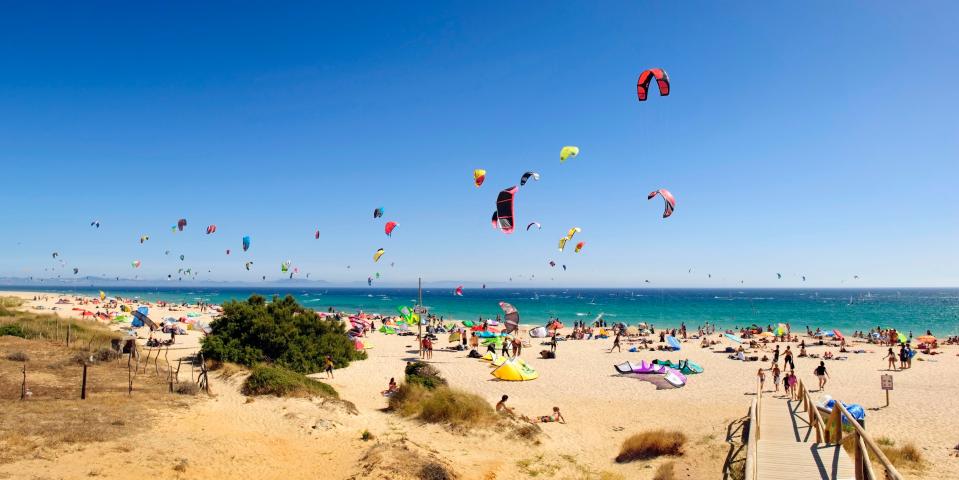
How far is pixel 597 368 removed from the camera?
84.0ft

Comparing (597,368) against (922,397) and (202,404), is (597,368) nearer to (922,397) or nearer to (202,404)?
(922,397)

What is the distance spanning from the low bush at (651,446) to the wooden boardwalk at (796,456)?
1916 millimetres

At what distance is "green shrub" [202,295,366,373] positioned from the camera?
20562mm

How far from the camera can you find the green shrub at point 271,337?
2056cm

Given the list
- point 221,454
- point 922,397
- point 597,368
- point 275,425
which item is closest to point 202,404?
point 275,425

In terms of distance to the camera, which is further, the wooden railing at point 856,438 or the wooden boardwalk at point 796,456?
the wooden boardwalk at point 796,456

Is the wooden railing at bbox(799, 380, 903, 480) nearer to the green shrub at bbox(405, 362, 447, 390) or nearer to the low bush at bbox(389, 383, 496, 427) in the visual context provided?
the low bush at bbox(389, 383, 496, 427)

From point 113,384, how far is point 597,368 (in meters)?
19.7

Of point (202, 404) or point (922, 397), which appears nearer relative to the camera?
point (202, 404)

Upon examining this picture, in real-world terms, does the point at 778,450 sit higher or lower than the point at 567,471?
higher

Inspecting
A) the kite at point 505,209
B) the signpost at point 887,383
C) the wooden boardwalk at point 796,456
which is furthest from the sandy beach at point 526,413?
the kite at point 505,209

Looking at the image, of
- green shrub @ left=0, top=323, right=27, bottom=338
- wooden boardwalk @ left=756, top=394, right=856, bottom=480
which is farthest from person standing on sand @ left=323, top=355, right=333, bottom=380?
green shrub @ left=0, top=323, right=27, bottom=338

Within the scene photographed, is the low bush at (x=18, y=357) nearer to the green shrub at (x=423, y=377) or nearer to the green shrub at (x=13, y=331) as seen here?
the green shrub at (x=13, y=331)

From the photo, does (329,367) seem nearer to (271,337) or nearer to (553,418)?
(271,337)
